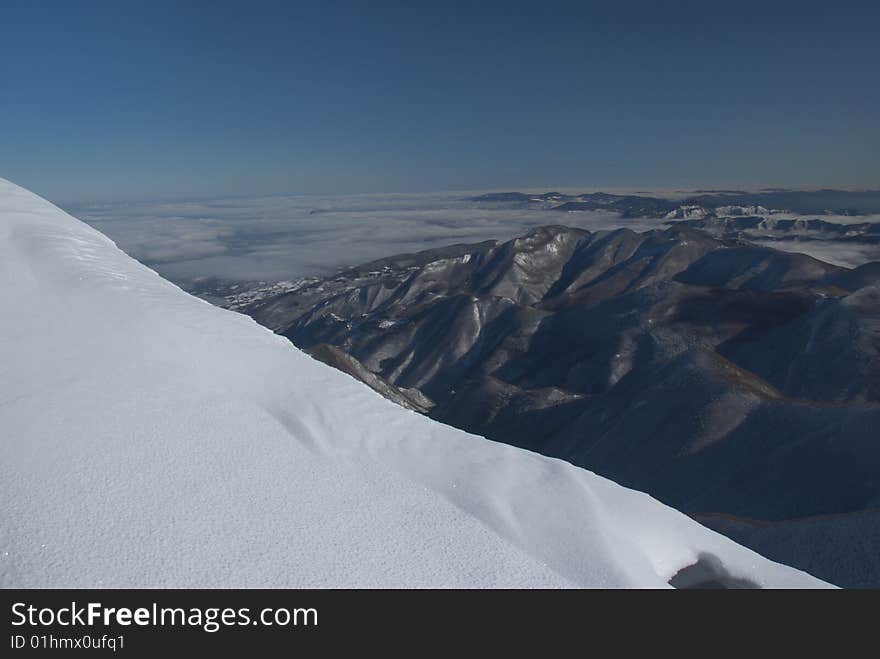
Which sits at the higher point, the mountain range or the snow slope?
the snow slope

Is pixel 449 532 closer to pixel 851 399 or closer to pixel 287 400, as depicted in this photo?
pixel 287 400

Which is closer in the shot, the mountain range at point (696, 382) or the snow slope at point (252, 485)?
the snow slope at point (252, 485)

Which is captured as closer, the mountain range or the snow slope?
the snow slope

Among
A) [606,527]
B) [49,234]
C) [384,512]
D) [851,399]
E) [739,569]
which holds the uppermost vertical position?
[49,234]

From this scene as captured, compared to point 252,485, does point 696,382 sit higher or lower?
lower

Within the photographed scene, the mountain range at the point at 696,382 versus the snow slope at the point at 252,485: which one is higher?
the snow slope at the point at 252,485

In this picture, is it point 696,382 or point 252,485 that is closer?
point 252,485
